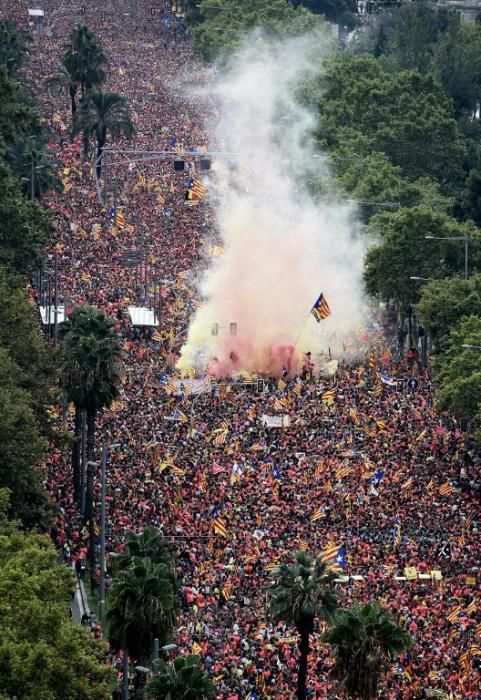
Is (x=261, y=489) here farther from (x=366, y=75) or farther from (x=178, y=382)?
(x=366, y=75)

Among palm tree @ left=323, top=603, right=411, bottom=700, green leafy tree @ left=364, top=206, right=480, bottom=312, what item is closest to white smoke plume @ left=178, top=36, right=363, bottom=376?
green leafy tree @ left=364, top=206, right=480, bottom=312

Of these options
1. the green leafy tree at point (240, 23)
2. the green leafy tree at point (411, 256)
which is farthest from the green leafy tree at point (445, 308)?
the green leafy tree at point (240, 23)

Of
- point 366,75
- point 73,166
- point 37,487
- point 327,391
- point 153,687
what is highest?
point 366,75

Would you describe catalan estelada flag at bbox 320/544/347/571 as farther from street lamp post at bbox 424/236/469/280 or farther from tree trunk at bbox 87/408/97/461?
street lamp post at bbox 424/236/469/280

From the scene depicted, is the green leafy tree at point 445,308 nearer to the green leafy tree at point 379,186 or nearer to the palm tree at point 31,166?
the green leafy tree at point 379,186

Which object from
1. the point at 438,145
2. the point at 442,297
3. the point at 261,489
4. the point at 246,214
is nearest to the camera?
the point at 261,489

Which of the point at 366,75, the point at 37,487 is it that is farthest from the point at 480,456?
the point at 366,75

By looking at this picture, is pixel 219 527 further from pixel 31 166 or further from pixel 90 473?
pixel 31 166
